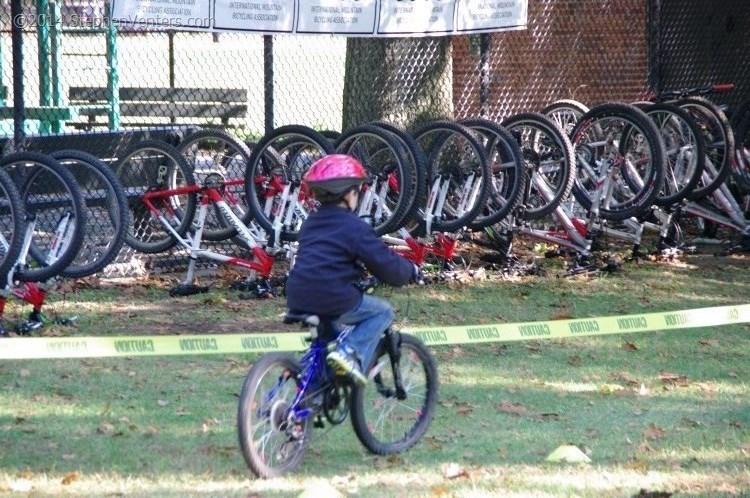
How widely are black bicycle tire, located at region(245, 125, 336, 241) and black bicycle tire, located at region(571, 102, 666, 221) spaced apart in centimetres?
256

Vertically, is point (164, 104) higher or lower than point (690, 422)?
higher

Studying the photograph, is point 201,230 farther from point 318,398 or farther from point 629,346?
point 318,398

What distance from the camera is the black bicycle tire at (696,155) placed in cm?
1059

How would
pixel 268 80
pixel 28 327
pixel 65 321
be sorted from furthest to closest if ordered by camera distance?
pixel 268 80 → pixel 65 321 → pixel 28 327

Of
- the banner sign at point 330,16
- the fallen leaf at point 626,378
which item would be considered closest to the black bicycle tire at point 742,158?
the banner sign at point 330,16

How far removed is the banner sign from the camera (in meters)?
9.70

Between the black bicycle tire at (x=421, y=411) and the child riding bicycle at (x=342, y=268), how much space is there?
0.47ft

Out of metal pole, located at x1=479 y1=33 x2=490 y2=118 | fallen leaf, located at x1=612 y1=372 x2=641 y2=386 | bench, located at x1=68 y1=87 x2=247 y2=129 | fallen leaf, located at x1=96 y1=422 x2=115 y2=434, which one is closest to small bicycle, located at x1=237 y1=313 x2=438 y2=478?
fallen leaf, located at x1=96 y1=422 x2=115 y2=434

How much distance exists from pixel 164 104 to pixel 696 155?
654 cm

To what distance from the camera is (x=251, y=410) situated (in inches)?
197

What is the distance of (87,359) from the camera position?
732 cm

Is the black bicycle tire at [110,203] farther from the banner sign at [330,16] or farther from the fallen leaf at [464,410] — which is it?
the fallen leaf at [464,410]

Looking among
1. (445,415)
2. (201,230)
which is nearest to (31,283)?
(201,230)

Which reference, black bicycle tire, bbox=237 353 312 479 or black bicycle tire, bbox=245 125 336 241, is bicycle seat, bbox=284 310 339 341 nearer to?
black bicycle tire, bbox=237 353 312 479
